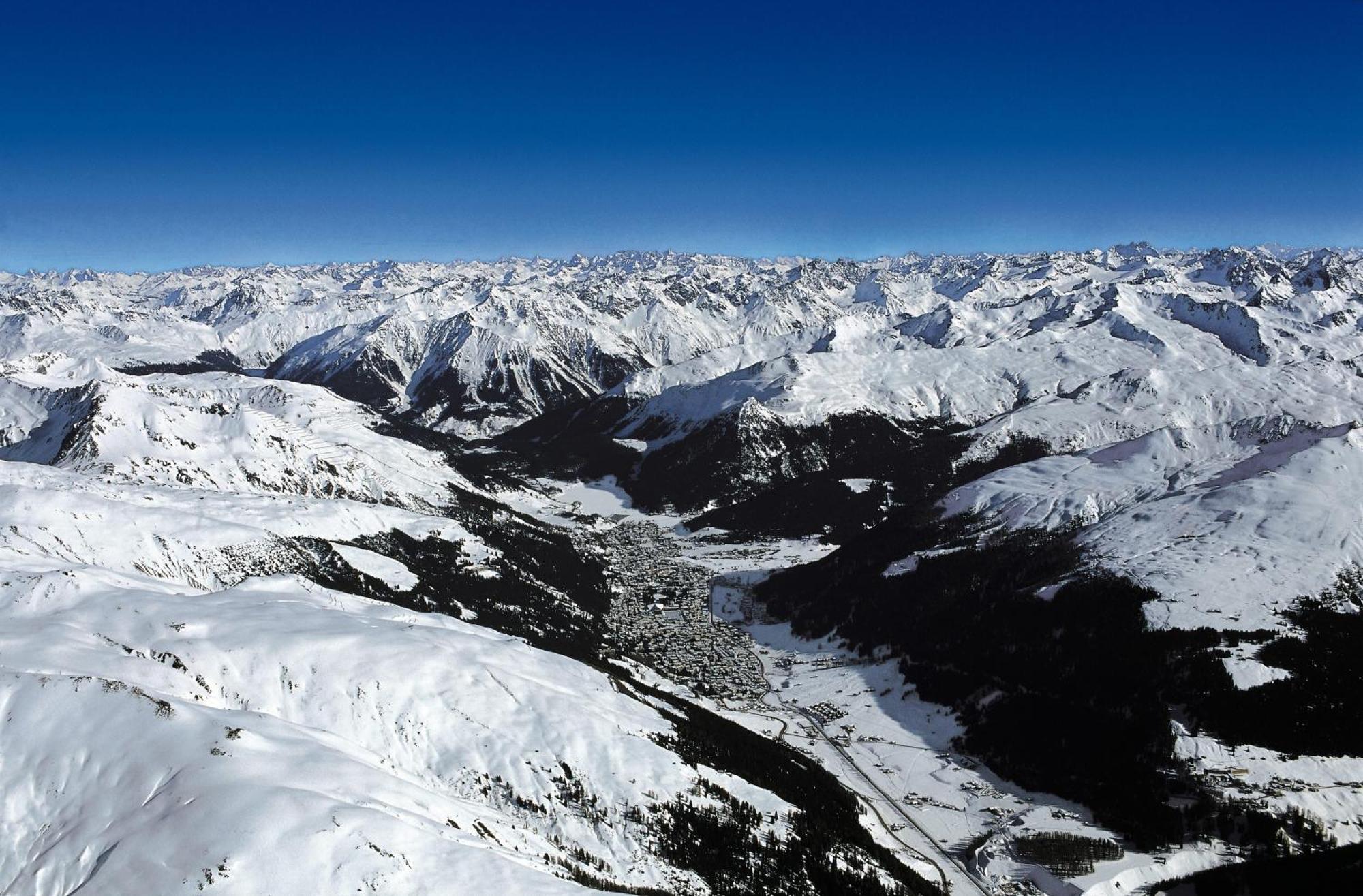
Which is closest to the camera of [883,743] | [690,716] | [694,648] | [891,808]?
[891,808]

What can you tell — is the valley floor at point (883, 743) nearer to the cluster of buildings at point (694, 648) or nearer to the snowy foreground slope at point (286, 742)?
the cluster of buildings at point (694, 648)

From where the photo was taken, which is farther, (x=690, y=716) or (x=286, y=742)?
(x=690, y=716)

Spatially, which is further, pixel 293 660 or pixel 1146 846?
pixel 1146 846

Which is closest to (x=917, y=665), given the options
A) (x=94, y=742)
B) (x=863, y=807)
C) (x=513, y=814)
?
(x=863, y=807)

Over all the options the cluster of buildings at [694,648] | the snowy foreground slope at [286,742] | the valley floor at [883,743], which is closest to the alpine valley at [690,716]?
the snowy foreground slope at [286,742]

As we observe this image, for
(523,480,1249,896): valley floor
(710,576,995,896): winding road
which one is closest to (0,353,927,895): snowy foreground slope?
(710,576,995,896): winding road

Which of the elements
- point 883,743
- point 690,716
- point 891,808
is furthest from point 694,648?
point 891,808

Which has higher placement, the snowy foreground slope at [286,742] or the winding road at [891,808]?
the snowy foreground slope at [286,742]

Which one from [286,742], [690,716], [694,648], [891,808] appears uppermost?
[286,742]

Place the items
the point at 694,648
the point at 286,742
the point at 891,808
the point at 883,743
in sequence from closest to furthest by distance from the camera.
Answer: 1. the point at 286,742
2. the point at 891,808
3. the point at 883,743
4. the point at 694,648

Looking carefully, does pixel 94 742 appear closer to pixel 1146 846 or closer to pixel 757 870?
pixel 757 870

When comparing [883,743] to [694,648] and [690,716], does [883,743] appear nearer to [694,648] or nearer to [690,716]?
[690,716]
